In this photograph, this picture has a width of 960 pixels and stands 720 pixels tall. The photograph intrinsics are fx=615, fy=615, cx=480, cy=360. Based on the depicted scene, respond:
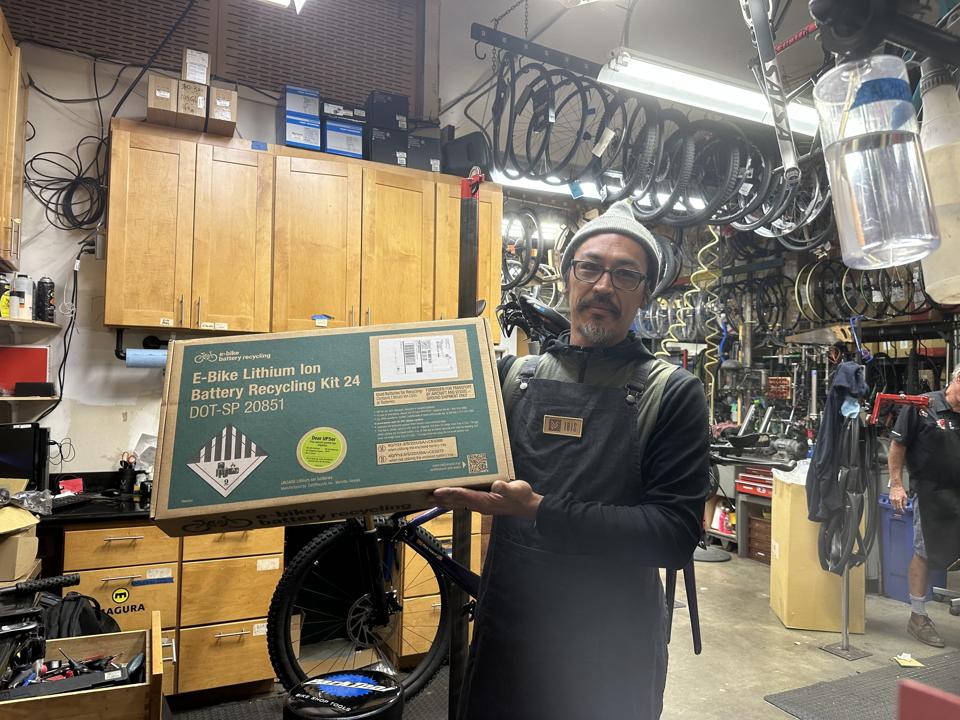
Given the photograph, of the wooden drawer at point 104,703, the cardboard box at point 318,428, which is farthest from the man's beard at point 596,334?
the wooden drawer at point 104,703

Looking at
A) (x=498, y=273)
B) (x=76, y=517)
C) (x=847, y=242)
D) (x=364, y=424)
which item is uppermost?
(x=498, y=273)

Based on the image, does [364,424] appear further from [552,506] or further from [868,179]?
[868,179]

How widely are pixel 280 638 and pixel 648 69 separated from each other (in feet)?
9.82

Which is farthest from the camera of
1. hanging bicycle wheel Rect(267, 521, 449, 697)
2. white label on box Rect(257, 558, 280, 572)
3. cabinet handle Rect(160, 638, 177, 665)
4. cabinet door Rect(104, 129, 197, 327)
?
cabinet door Rect(104, 129, 197, 327)

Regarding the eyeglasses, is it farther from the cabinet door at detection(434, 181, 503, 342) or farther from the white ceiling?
the white ceiling

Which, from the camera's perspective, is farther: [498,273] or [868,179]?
[498,273]

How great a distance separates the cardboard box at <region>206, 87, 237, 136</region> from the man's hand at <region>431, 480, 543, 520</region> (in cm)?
286

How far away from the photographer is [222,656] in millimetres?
2883

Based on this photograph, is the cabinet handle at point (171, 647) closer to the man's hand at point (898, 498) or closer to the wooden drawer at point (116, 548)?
the wooden drawer at point (116, 548)

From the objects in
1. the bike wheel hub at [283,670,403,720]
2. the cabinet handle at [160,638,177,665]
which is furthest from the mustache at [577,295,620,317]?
the cabinet handle at [160,638,177,665]

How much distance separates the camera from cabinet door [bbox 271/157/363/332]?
342 centimetres

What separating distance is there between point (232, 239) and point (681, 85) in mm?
2462

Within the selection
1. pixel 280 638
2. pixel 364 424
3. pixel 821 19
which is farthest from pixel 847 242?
pixel 280 638

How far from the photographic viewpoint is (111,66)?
3.42 meters
